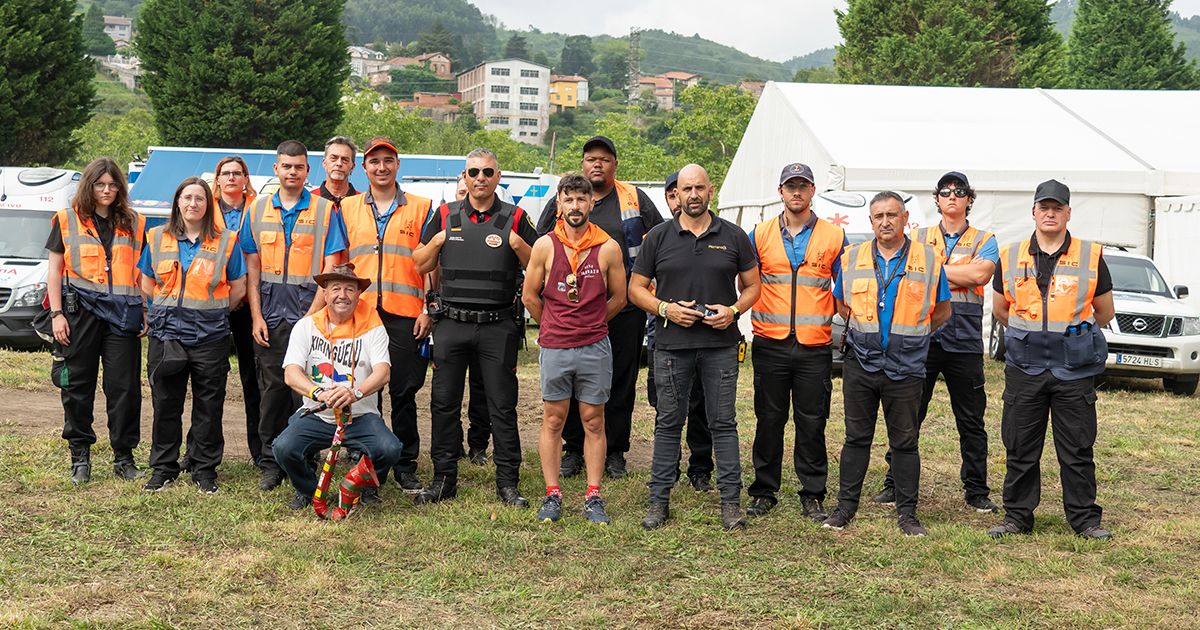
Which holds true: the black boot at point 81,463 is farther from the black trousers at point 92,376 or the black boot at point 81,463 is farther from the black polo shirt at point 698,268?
the black polo shirt at point 698,268

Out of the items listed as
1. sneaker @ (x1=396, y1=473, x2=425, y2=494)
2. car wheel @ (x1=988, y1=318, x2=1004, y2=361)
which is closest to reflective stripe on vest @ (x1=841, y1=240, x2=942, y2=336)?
sneaker @ (x1=396, y1=473, x2=425, y2=494)

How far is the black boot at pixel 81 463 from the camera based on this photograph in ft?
23.3

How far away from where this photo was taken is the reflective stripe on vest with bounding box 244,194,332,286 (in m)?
7.10

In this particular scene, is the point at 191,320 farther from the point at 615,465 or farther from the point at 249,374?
the point at 615,465

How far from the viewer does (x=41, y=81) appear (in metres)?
31.5

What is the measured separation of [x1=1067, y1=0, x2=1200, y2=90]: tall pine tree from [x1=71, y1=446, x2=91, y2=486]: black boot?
50339mm

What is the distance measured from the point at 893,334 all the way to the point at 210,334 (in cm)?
408

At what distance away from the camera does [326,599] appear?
5.16 meters

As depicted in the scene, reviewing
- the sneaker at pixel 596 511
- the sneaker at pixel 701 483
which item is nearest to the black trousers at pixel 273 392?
the sneaker at pixel 596 511

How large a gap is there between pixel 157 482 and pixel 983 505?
511 cm

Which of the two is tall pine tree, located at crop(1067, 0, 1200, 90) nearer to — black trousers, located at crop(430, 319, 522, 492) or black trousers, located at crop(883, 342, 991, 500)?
black trousers, located at crop(883, 342, 991, 500)

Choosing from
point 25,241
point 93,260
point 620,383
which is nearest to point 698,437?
point 620,383

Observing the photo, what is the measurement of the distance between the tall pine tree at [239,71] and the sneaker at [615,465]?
33472 mm

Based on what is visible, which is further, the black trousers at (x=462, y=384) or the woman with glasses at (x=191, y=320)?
the woman with glasses at (x=191, y=320)
